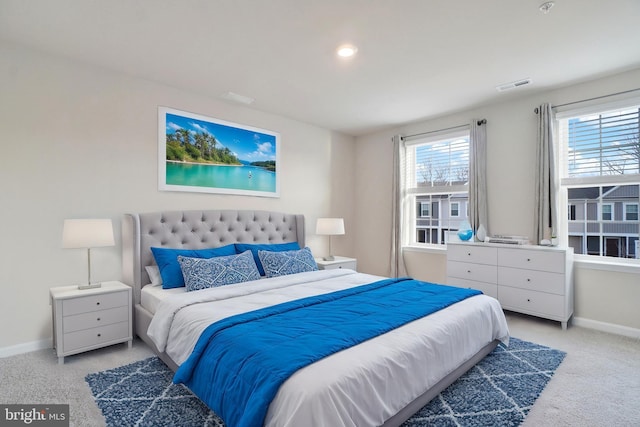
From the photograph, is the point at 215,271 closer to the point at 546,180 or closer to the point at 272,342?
the point at 272,342

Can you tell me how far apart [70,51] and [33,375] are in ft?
8.40

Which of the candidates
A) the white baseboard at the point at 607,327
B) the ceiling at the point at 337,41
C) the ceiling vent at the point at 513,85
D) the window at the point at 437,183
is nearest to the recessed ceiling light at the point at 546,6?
the ceiling at the point at 337,41

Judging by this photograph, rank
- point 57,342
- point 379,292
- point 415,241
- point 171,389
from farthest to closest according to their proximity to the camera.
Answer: point 415,241
point 379,292
point 57,342
point 171,389

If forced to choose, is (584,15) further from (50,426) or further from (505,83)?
(50,426)

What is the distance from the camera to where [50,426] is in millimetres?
1819

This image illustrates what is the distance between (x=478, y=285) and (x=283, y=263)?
2320mm

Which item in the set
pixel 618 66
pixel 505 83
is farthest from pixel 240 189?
pixel 618 66

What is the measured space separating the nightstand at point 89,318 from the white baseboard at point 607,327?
4.43 meters

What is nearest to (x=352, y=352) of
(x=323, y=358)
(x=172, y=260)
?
(x=323, y=358)

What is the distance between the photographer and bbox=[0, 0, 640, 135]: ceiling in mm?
2193

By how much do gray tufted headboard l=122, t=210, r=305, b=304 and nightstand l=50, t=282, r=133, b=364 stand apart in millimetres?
253

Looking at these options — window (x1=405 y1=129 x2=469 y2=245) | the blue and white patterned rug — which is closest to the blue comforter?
the blue and white patterned rug

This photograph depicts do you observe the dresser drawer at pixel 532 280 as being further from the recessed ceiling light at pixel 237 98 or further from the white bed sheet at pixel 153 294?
the recessed ceiling light at pixel 237 98

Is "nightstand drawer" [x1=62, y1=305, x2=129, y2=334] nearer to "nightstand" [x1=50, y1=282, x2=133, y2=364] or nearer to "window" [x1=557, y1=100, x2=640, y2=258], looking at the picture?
"nightstand" [x1=50, y1=282, x2=133, y2=364]
